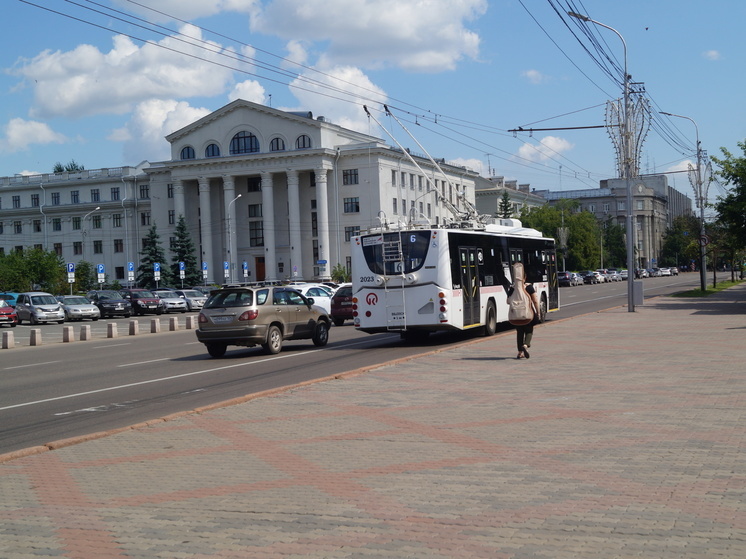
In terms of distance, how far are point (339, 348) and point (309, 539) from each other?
1706cm

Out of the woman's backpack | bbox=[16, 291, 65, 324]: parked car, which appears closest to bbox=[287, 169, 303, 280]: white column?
bbox=[16, 291, 65, 324]: parked car

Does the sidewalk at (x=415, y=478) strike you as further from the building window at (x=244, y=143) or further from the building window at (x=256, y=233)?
the building window at (x=256, y=233)

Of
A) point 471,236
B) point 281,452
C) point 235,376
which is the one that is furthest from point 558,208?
point 281,452

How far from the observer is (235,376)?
16.7 meters

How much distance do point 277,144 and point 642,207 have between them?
265 feet

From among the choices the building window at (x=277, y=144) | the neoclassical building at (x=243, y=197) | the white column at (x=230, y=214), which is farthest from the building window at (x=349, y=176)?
the white column at (x=230, y=214)

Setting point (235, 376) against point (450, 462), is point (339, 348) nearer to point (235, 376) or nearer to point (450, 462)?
point (235, 376)

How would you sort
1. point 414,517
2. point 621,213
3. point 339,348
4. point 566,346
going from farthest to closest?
1. point 621,213
2. point 339,348
3. point 566,346
4. point 414,517

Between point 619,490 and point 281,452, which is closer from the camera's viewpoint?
point 619,490

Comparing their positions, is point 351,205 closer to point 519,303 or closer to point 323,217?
point 323,217

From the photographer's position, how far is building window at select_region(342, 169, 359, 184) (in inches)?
3688

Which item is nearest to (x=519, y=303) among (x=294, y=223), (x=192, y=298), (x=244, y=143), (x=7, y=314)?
(x=7, y=314)

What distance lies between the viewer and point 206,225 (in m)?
98.6

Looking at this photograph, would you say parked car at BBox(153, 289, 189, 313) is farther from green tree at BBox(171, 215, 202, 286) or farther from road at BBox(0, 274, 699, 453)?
road at BBox(0, 274, 699, 453)
